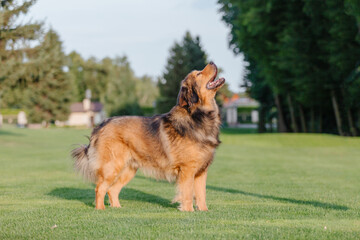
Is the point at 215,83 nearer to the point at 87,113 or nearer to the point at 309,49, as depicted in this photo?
the point at 309,49

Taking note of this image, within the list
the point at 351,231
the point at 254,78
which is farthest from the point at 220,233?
the point at 254,78

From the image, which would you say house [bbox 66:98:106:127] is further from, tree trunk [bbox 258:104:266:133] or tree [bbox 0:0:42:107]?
tree [bbox 0:0:42:107]

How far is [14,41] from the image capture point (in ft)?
107

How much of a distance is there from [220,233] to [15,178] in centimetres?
1084

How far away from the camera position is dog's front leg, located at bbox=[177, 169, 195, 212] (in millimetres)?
8203

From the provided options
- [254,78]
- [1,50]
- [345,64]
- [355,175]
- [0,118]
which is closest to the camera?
[355,175]

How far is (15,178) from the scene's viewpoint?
15383mm

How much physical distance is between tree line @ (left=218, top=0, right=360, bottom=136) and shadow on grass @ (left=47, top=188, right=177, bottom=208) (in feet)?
77.8

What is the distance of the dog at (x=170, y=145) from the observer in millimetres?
8211

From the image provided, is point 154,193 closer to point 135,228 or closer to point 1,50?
point 135,228

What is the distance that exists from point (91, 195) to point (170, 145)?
11.5 feet

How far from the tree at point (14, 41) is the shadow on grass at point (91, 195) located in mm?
20525

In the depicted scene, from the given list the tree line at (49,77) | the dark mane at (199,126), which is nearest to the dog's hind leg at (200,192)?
the dark mane at (199,126)

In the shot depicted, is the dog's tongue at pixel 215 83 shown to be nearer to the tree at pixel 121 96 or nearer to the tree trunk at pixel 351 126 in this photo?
the tree trunk at pixel 351 126
